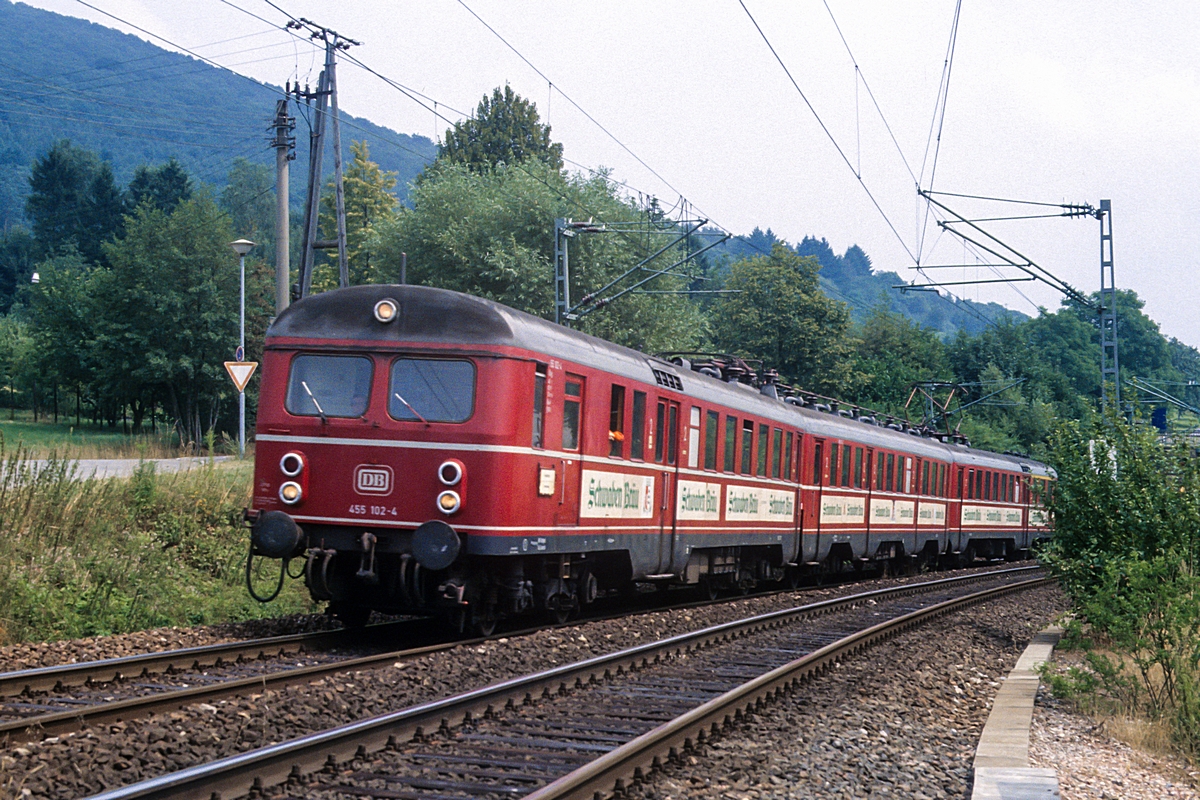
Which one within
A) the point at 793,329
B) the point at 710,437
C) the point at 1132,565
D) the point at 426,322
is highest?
the point at 793,329

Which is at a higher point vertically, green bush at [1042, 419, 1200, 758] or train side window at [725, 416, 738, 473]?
train side window at [725, 416, 738, 473]

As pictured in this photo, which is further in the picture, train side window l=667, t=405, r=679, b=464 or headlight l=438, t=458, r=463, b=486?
train side window l=667, t=405, r=679, b=464

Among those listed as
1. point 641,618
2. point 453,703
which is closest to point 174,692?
point 453,703

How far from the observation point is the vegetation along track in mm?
6352

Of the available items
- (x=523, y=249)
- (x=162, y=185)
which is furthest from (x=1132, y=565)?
(x=162, y=185)

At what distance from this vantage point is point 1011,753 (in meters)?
7.96

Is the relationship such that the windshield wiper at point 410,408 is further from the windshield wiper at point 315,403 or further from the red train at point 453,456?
the windshield wiper at point 315,403

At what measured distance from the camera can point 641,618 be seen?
47.8 ft

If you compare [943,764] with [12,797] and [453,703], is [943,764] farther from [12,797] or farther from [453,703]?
[12,797]

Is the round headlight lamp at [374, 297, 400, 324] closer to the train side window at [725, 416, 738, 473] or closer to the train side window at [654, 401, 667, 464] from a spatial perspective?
the train side window at [654, 401, 667, 464]

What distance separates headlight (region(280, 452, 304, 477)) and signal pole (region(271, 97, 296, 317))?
9834 mm

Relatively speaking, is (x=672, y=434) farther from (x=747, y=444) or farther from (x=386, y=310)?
(x=386, y=310)

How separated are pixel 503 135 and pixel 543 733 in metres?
66.8

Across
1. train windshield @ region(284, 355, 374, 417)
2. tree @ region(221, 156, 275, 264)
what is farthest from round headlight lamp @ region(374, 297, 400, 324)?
tree @ region(221, 156, 275, 264)
